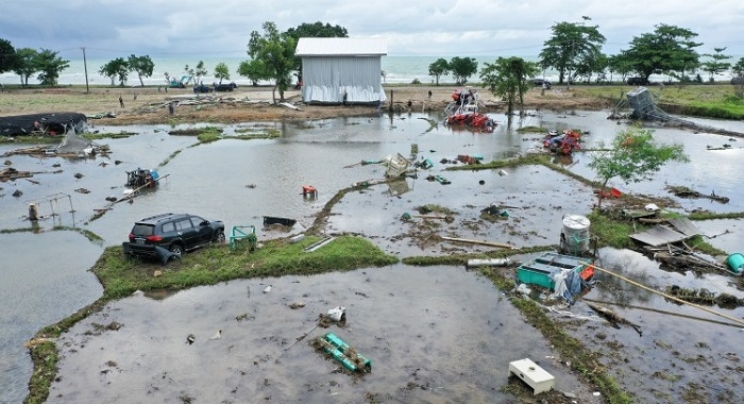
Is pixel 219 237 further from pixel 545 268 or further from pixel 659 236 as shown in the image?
pixel 659 236

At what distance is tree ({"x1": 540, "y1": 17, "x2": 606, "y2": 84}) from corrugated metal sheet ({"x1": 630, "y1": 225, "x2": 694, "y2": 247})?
2796 inches

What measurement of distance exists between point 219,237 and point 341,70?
48.7 metres

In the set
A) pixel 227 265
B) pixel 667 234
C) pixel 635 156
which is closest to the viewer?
pixel 227 265

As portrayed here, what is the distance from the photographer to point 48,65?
292 ft

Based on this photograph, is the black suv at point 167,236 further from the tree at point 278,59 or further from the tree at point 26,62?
the tree at point 26,62

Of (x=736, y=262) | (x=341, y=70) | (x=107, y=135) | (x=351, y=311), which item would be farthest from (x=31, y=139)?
(x=736, y=262)

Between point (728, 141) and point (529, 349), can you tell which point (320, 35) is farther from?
point (529, 349)

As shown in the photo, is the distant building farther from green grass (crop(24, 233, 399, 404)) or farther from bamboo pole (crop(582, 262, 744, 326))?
bamboo pole (crop(582, 262, 744, 326))

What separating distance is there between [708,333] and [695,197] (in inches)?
655

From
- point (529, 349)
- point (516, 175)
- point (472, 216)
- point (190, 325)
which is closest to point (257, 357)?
point (190, 325)

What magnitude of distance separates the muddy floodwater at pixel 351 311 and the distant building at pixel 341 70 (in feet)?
119

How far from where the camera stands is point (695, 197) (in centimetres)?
2969

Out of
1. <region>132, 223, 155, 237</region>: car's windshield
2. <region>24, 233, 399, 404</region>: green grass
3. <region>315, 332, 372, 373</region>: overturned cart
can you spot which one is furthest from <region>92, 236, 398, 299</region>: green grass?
<region>315, 332, 372, 373</region>: overturned cart

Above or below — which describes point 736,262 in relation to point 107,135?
below
